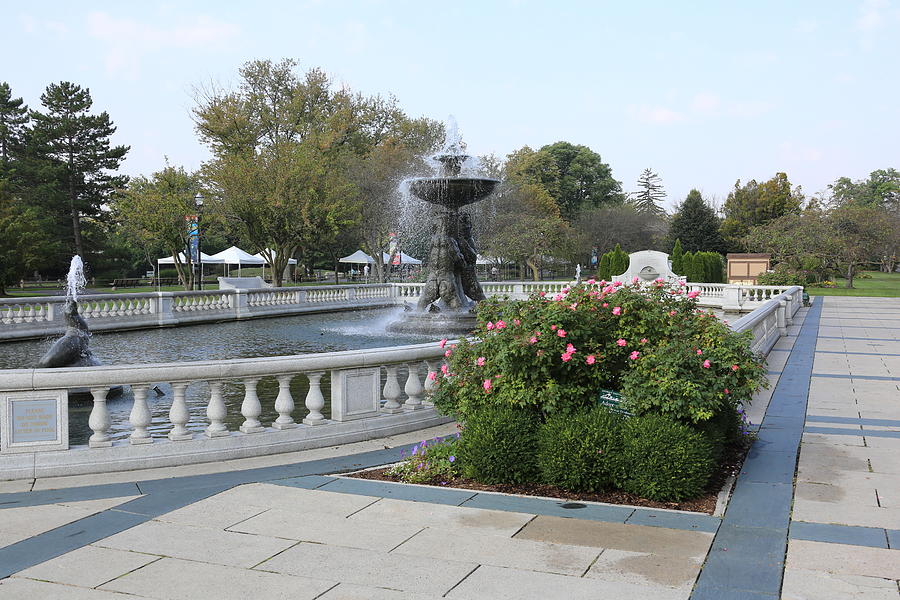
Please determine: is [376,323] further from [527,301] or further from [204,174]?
[204,174]

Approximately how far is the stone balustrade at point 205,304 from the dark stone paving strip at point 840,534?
8887mm

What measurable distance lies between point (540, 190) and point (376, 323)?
43.5 meters

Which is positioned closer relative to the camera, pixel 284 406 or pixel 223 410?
pixel 223 410

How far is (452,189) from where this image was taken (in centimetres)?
1914

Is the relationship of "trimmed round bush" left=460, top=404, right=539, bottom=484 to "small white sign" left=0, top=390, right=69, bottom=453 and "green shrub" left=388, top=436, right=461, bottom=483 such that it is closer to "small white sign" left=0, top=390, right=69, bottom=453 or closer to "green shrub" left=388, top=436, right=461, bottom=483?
"green shrub" left=388, top=436, right=461, bottom=483

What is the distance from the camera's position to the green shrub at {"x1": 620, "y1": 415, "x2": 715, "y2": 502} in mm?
5676

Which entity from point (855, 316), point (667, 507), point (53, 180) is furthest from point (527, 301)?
point (53, 180)

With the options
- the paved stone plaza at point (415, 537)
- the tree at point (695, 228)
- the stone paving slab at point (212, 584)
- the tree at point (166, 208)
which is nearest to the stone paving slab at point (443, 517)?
the paved stone plaza at point (415, 537)

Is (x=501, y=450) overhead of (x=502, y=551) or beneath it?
overhead

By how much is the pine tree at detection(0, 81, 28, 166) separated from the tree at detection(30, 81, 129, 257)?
7.09ft

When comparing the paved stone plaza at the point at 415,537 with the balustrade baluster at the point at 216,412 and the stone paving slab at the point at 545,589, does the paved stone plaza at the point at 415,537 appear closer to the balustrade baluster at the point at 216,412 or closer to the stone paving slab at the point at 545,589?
the stone paving slab at the point at 545,589

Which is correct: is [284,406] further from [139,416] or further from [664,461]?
[664,461]

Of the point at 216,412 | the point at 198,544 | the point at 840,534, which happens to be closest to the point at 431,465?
the point at 216,412

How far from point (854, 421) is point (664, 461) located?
4.59 meters
